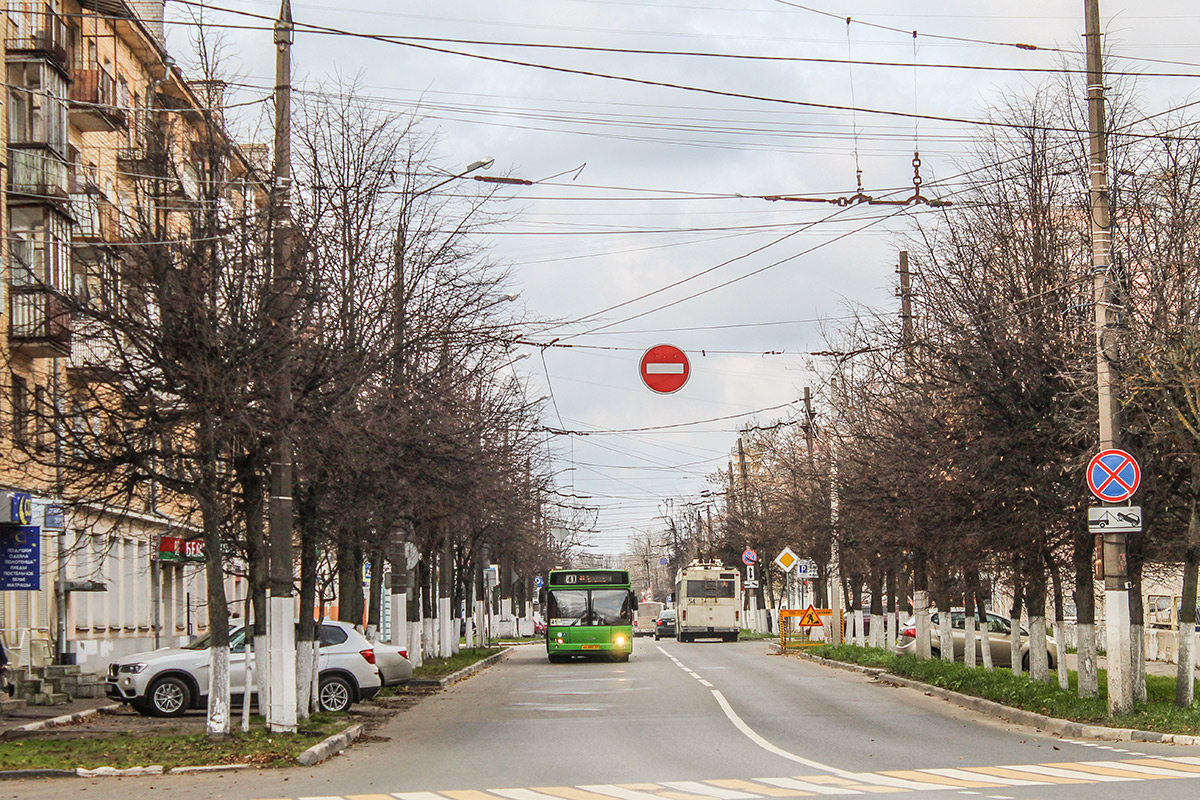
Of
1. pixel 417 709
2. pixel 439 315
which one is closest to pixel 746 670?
pixel 417 709

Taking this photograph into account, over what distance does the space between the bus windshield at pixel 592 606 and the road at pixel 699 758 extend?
637 inches

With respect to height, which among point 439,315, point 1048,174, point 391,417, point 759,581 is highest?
point 1048,174

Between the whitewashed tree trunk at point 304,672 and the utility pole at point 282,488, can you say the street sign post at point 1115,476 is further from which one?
the whitewashed tree trunk at point 304,672

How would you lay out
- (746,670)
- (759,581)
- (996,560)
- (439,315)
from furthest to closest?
(759,581), (746,670), (996,560), (439,315)

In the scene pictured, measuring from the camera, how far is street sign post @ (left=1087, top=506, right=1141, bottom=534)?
19.5 meters

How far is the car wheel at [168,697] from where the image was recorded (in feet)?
77.3

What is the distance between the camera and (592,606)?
43.6m

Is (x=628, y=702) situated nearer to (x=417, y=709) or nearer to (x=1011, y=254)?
(x=417, y=709)

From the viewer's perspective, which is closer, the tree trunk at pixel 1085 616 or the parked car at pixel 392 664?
the tree trunk at pixel 1085 616

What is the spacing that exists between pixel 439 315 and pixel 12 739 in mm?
9466

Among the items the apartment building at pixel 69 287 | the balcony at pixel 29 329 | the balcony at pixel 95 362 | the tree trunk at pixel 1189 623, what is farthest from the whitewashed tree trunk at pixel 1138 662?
the balcony at pixel 29 329

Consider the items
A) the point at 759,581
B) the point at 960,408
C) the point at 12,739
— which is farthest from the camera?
the point at 759,581

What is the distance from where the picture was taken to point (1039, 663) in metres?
26.1

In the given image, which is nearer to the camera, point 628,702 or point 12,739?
point 12,739
